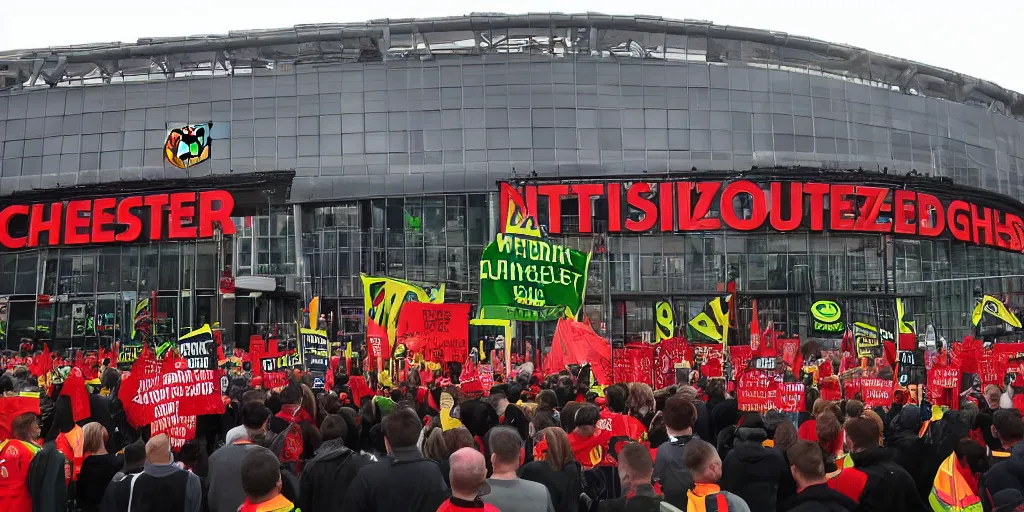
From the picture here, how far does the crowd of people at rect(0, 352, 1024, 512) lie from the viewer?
6793mm

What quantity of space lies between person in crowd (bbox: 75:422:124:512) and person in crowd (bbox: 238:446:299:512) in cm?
311

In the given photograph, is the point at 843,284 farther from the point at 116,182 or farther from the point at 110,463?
the point at 110,463

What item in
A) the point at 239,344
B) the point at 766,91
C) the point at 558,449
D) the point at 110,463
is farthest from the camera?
the point at 766,91

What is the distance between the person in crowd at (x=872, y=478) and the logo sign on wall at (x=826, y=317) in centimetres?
3646

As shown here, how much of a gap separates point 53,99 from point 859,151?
48133mm

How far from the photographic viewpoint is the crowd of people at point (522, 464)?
679 cm

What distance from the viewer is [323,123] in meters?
65.1

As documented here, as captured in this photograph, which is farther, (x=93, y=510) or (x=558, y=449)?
(x=93, y=510)

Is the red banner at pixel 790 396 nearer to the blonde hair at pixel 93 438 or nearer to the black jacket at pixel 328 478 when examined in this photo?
the black jacket at pixel 328 478

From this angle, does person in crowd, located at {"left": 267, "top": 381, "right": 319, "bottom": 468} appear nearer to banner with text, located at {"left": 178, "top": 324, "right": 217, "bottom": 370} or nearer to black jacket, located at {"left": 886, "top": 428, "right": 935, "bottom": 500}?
black jacket, located at {"left": 886, "top": 428, "right": 935, "bottom": 500}

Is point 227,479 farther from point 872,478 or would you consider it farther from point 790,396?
point 790,396

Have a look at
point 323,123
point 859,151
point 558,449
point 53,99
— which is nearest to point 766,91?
point 859,151

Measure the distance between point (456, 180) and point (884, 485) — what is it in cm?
5665

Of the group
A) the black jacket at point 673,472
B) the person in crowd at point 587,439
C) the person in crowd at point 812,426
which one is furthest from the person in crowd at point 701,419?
the black jacket at point 673,472
